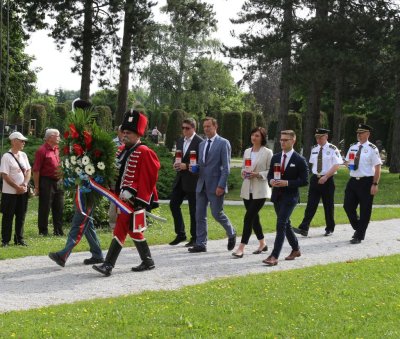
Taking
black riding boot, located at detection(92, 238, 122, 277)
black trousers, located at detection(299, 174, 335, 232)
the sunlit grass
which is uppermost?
black trousers, located at detection(299, 174, 335, 232)

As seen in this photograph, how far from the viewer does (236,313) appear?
267 inches

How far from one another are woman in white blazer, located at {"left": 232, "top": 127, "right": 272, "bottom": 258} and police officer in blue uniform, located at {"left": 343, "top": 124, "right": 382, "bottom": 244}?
8.36ft

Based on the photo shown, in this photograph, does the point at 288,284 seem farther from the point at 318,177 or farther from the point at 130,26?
the point at 130,26

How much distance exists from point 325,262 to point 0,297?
4758 millimetres

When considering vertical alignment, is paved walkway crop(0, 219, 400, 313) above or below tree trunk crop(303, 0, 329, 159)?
below

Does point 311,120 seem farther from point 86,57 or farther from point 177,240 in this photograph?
point 177,240

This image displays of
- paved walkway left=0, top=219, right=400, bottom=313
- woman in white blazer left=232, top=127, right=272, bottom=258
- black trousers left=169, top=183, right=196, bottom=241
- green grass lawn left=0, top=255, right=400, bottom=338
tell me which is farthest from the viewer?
black trousers left=169, top=183, right=196, bottom=241

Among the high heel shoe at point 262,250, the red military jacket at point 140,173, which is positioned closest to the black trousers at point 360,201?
the high heel shoe at point 262,250

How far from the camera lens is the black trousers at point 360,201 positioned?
12.5m

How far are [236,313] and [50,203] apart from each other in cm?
664

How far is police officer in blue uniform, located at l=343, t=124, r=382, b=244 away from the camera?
41.0 feet

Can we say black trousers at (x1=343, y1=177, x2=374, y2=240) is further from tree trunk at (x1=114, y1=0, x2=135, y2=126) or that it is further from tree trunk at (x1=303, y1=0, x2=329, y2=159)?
tree trunk at (x1=114, y1=0, x2=135, y2=126)

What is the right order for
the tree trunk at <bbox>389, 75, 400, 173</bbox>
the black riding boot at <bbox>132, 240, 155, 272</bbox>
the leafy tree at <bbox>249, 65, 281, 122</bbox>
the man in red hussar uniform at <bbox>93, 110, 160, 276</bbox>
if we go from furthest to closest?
the leafy tree at <bbox>249, 65, 281, 122</bbox> < the tree trunk at <bbox>389, 75, 400, 173</bbox> < the black riding boot at <bbox>132, 240, 155, 272</bbox> < the man in red hussar uniform at <bbox>93, 110, 160, 276</bbox>

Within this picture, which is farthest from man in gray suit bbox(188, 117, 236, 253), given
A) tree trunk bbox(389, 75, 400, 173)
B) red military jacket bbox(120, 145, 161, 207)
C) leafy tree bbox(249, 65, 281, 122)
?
leafy tree bbox(249, 65, 281, 122)
